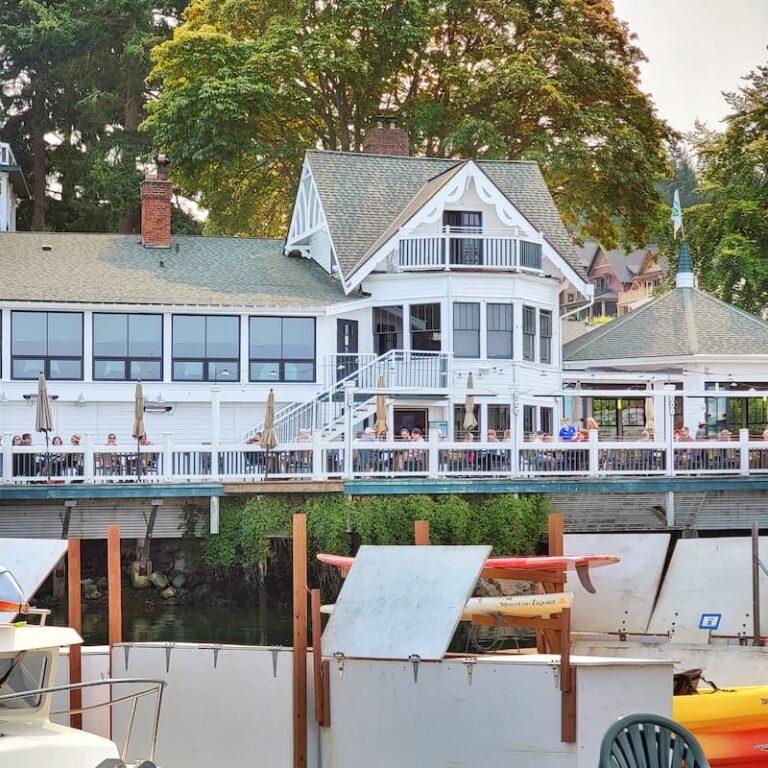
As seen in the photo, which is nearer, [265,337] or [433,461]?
[433,461]

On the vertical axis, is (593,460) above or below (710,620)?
above

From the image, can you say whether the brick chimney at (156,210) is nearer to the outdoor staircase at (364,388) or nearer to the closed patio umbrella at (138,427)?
the outdoor staircase at (364,388)

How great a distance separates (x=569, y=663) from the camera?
16656mm

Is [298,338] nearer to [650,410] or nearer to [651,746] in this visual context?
[650,410]

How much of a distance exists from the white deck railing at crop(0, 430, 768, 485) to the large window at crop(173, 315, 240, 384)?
18.9 feet

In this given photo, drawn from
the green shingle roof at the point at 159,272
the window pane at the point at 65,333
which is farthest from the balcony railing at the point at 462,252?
the window pane at the point at 65,333

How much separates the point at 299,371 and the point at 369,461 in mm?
7098

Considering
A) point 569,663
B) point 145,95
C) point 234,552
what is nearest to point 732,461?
point 234,552

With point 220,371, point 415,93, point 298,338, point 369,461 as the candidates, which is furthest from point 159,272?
point 415,93

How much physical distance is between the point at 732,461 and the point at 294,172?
24.5m

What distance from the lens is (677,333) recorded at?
133ft

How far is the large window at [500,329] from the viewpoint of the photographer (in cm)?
3906

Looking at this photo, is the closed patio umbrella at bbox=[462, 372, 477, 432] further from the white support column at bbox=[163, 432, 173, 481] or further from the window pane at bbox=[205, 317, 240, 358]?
the white support column at bbox=[163, 432, 173, 481]

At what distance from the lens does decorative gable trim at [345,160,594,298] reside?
3906 cm
